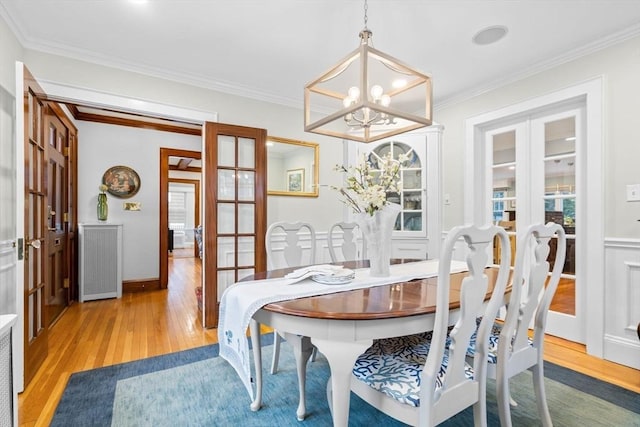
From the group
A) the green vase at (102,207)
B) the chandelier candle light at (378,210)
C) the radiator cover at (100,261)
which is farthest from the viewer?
the green vase at (102,207)

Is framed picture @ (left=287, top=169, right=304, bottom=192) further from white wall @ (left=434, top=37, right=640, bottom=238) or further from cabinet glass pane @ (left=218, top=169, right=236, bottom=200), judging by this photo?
white wall @ (left=434, top=37, right=640, bottom=238)

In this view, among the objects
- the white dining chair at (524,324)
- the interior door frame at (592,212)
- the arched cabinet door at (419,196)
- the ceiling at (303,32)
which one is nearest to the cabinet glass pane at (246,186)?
the ceiling at (303,32)

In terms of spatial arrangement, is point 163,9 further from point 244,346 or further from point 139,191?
point 139,191

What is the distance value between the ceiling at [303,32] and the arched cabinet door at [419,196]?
77 cm

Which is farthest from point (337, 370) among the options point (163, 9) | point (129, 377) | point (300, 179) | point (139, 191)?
point (139, 191)

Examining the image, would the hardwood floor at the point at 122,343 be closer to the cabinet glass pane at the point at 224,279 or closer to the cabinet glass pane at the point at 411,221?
the cabinet glass pane at the point at 224,279

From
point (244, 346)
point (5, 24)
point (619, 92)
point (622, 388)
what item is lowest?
point (622, 388)

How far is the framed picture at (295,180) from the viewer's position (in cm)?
377

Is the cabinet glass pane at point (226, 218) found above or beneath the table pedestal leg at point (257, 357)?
above

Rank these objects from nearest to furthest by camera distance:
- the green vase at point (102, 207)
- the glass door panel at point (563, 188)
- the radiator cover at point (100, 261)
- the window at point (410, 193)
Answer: the glass door panel at point (563, 188)
the window at point (410, 193)
the radiator cover at point (100, 261)
the green vase at point (102, 207)

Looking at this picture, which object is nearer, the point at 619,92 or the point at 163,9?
the point at 163,9

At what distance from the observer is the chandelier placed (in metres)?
1.56

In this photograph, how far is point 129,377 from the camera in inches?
84.3

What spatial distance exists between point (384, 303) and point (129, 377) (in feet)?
6.23
